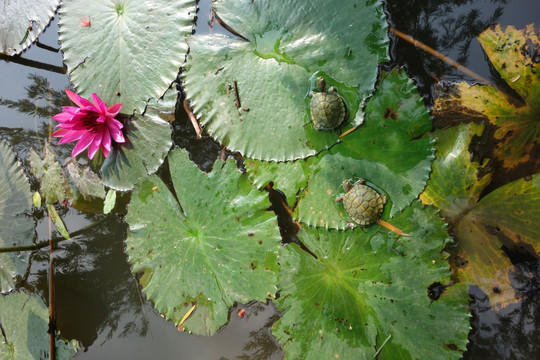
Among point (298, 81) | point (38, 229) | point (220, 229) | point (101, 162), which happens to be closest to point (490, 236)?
point (298, 81)

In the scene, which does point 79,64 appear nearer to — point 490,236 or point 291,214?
point 291,214

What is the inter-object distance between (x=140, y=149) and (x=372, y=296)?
1718 mm

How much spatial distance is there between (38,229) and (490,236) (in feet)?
10.5

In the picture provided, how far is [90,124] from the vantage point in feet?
7.14

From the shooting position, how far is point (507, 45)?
1831mm

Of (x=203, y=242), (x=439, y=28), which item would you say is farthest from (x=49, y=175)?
(x=439, y=28)

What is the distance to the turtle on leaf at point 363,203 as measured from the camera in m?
1.82

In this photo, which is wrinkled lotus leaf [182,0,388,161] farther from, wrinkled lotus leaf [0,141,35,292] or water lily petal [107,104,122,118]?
wrinkled lotus leaf [0,141,35,292]

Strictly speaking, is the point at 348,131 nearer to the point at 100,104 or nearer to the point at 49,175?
the point at 100,104

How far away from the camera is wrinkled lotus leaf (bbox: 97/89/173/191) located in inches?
86.6

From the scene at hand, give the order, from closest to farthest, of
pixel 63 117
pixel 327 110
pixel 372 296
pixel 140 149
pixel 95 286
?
1. pixel 327 110
2. pixel 372 296
3. pixel 63 117
4. pixel 140 149
5. pixel 95 286

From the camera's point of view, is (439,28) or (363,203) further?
(439,28)

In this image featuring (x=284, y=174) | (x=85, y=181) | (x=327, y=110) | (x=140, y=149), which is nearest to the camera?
(x=327, y=110)

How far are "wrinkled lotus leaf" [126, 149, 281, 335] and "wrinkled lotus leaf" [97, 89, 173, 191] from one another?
0.09 meters
